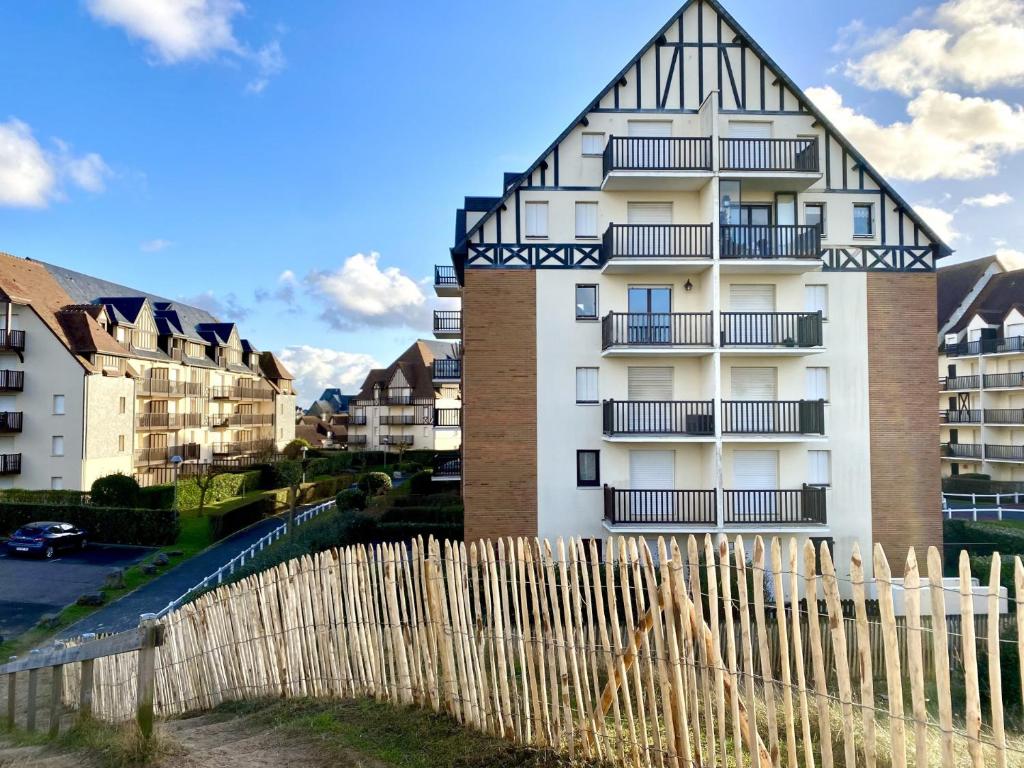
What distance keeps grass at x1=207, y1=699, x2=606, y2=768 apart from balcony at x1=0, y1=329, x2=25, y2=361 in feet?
121

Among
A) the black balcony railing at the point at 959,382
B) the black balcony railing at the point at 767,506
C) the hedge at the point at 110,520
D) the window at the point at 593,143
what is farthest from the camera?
the black balcony railing at the point at 959,382

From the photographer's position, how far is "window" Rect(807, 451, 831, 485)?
20156 mm

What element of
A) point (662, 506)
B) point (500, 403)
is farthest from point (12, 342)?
point (662, 506)

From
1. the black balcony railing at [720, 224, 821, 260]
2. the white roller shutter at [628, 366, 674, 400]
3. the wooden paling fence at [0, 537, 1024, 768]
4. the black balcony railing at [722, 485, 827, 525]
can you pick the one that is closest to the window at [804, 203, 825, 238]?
the black balcony railing at [720, 224, 821, 260]

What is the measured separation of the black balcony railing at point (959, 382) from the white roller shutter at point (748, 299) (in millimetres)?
30657

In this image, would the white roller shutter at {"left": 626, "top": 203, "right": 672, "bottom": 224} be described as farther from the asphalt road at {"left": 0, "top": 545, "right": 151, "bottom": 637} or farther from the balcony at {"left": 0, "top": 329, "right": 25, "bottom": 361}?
the balcony at {"left": 0, "top": 329, "right": 25, "bottom": 361}

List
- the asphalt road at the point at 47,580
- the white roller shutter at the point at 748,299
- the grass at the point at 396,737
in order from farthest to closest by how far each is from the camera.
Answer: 1. the white roller shutter at the point at 748,299
2. the asphalt road at the point at 47,580
3. the grass at the point at 396,737

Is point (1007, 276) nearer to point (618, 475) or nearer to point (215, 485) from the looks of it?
point (618, 475)

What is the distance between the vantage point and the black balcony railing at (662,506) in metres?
19.2

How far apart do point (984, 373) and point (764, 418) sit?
1350 inches

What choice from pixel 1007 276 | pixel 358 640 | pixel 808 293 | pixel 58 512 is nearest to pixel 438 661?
pixel 358 640

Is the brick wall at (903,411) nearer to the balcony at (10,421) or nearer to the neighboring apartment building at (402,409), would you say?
the balcony at (10,421)

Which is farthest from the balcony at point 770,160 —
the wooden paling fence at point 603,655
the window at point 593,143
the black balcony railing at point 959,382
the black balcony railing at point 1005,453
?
the black balcony railing at point 1005,453

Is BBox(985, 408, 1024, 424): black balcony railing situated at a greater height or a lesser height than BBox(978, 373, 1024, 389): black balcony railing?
lesser
